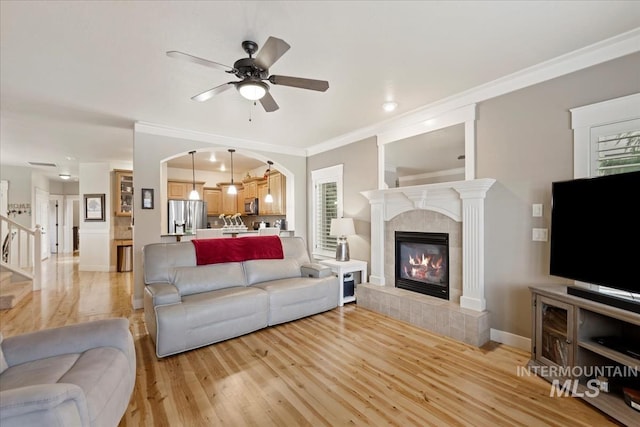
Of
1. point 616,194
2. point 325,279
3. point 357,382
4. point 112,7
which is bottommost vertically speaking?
point 357,382

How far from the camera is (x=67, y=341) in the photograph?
1.86m

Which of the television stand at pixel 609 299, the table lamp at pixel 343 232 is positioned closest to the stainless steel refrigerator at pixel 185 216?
the table lamp at pixel 343 232

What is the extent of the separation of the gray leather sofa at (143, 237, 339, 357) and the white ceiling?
1919 mm

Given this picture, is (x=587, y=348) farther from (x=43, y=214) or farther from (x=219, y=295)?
(x=43, y=214)

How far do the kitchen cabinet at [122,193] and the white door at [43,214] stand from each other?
2799 mm

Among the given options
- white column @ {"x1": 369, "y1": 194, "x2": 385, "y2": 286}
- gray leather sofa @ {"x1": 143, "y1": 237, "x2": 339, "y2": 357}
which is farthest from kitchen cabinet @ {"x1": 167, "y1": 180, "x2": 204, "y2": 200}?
white column @ {"x1": 369, "y1": 194, "x2": 385, "y2": 286}

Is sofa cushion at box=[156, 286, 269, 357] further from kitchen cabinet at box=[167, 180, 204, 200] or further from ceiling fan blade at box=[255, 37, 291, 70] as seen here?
kitchen cabinet at box=[167, 180, 204, 200]

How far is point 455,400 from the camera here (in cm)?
206

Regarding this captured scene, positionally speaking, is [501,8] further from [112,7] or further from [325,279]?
[325,279]

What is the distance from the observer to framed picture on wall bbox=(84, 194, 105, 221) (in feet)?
23.9

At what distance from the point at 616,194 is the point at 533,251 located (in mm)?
889

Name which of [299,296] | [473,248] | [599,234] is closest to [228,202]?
[299,296]

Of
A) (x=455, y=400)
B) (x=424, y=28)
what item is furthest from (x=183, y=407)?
(x=424, y=28)

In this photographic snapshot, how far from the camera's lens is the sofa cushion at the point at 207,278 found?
3.29 meters
